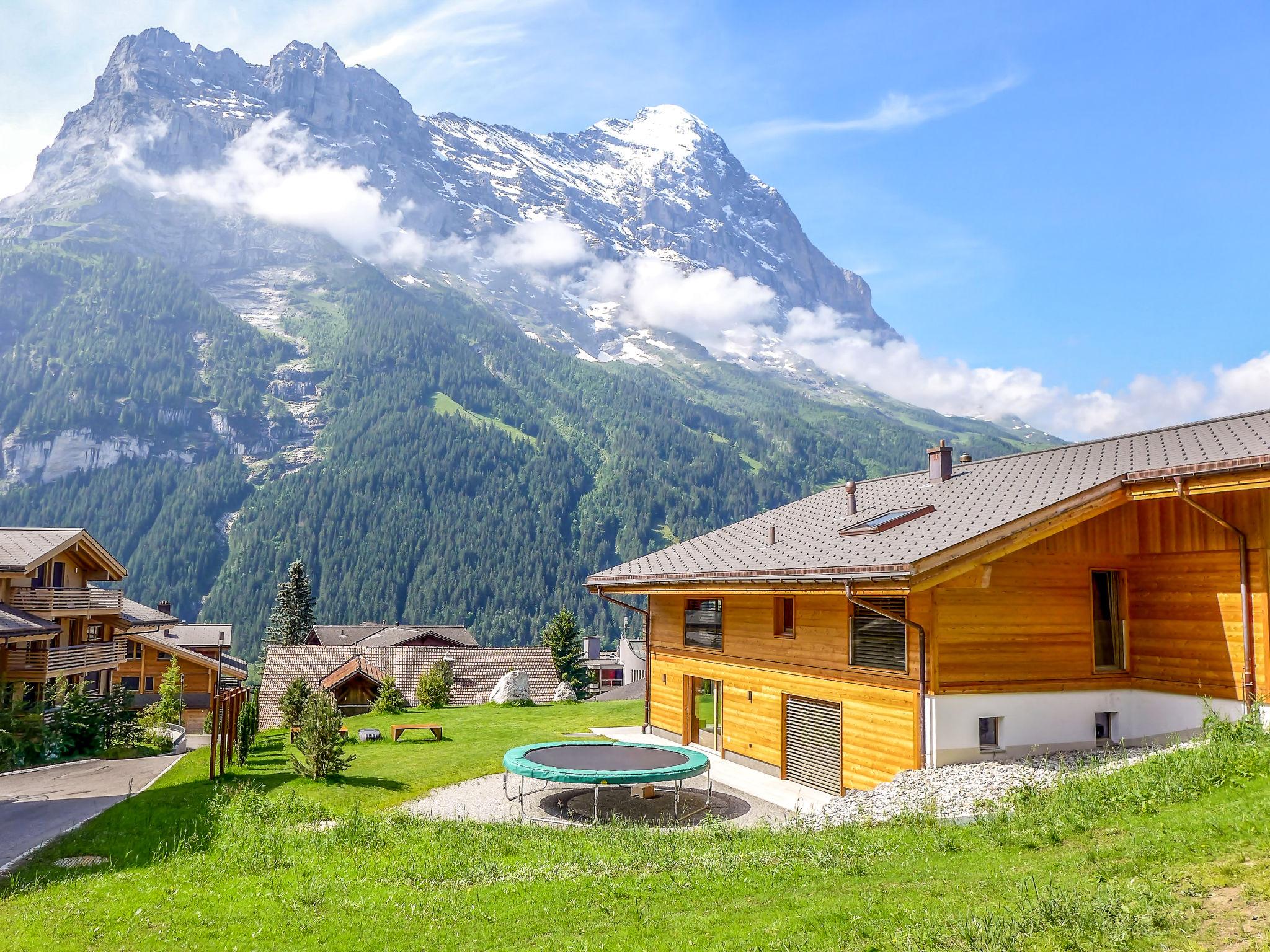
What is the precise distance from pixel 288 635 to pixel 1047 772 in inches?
2770

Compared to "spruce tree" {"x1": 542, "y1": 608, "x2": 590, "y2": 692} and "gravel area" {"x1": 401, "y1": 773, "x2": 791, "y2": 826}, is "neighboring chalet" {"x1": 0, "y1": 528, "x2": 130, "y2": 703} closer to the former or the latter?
"gravel area" {"x1": 401, "y1": 773, "x2": 791, "y2": 826}

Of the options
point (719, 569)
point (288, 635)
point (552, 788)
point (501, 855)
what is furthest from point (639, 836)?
point (288, 635)

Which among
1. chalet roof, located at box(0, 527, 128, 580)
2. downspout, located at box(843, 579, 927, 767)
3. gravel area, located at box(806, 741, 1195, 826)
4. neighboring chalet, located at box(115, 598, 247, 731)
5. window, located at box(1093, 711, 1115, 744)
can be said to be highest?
chalet roof, located at box(0, 527, 128, 580)

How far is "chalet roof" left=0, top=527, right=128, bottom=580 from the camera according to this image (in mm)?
29656

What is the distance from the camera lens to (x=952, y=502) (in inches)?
711

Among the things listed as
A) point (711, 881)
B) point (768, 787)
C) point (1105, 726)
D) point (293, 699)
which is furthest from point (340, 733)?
point (1105, 726)

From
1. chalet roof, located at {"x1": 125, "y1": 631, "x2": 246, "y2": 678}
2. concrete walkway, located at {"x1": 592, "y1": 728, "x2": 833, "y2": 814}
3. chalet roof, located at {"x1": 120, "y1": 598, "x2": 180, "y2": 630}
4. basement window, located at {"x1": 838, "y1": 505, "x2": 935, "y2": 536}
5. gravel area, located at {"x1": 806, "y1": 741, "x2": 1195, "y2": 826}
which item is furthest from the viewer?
chalet roof, located at {"x1": 125, "y1": 631, "x2": 246, "y2": 678}

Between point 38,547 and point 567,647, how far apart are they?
42.5 metres

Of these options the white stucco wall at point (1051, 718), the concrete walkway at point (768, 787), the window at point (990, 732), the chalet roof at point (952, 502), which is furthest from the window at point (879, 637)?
the concrete walkway at point (768, 787)

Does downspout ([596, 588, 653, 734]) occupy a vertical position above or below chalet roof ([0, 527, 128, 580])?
below

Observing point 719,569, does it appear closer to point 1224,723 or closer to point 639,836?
point 639,836

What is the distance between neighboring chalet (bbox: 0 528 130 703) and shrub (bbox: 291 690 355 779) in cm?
1121

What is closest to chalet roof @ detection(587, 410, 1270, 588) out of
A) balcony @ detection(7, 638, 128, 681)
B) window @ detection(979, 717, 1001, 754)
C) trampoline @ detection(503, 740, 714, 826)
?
window @ detection(979, 717, 1001, 754)

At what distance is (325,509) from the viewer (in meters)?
162
